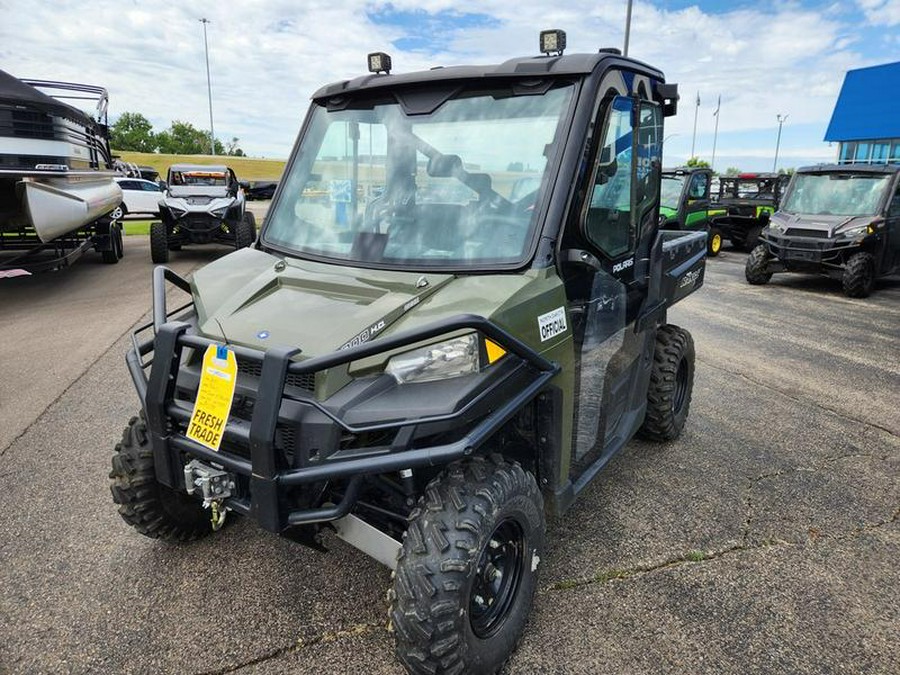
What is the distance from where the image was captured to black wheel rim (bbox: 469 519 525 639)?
228 centimetres

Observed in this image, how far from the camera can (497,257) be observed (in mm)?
2506

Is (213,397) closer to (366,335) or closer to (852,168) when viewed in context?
(366,335)

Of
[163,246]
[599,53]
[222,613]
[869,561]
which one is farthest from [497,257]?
[163,246]

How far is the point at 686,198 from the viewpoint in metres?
12.8

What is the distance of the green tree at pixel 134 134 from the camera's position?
84.9 meters

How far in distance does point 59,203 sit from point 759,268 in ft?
34.4

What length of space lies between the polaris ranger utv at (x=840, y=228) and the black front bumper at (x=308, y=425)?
9.62 meters

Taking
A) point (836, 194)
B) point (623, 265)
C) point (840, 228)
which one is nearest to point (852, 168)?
point (836, 194)

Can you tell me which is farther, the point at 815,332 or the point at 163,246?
the point at 163,246

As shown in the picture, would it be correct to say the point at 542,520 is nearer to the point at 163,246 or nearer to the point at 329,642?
the point at 329,642

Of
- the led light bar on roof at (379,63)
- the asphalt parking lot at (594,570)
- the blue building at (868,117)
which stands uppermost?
the blue building at (868,117)

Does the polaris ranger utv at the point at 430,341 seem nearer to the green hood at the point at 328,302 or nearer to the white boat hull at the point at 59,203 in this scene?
the green hood at the point at 328,302

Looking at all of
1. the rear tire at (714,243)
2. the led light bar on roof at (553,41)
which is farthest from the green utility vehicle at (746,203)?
the led light bar on roof at (553,41)

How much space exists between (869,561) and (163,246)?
11756mm
